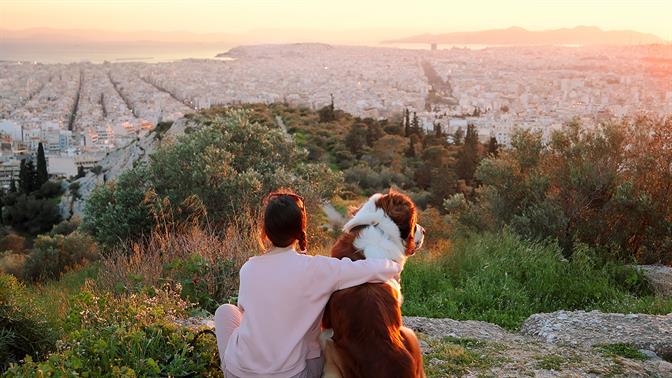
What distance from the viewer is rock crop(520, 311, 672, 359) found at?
5.50 m

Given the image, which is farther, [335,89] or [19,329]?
[335,89]

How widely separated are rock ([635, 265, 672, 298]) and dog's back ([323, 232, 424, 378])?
17.6ft

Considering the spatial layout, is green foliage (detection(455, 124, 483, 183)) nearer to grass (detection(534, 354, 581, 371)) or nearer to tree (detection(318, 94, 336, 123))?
tree (detection(318, 94, 336, 123))

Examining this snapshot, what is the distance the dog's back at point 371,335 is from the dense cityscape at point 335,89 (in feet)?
93.2

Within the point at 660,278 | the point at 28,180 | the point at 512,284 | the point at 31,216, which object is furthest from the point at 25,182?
the point at 660,278

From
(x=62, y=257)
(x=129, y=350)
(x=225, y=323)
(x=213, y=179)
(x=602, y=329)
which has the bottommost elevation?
(x=62, y=257)

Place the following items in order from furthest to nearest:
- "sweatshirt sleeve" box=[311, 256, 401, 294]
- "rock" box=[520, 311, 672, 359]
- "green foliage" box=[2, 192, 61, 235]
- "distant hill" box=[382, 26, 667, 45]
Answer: "distant hill" box=[382, 26, 667, 45]
"green foliage" box=[2, 192, 61, 235]
"rock" box=[520, 311, 672, 359]
"sweatshirt sleeve" box=[311, 256, 401, 294]

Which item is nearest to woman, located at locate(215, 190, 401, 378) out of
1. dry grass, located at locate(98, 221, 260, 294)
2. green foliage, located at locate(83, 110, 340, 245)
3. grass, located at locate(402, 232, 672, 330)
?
dry grass, located at locate(98, 221, 260, 294)

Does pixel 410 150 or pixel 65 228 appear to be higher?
pixel 410 150

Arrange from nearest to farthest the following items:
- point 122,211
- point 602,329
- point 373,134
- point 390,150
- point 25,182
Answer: point 602,329, point 122,211, point 390,150, point 373,134, point 25,182

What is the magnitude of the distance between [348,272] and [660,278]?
19.4 feet

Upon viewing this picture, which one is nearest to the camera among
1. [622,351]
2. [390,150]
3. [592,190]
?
[622,351]

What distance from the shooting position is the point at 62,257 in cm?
1192

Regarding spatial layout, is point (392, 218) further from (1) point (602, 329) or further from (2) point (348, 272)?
(1) point (602, 329)
